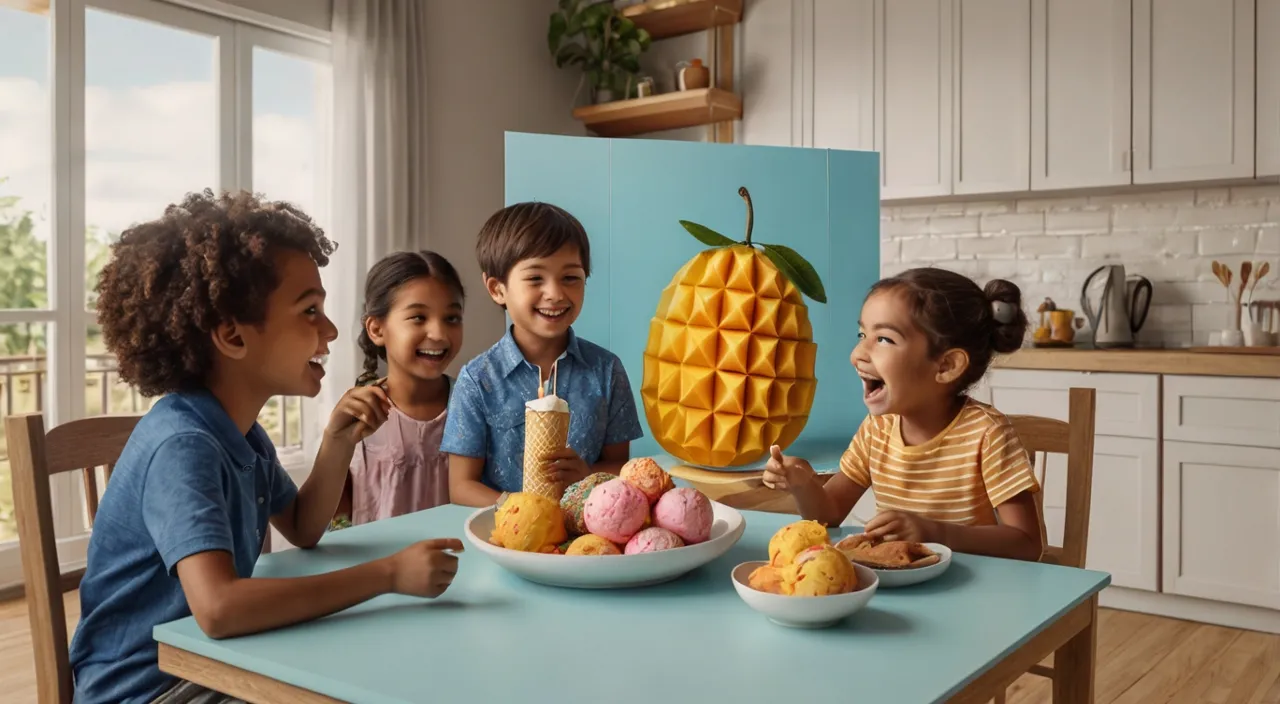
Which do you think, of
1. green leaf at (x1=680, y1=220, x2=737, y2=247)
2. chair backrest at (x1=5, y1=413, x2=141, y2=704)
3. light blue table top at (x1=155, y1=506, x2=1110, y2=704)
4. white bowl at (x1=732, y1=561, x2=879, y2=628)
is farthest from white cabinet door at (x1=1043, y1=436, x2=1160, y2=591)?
chair backrest at (x1=5, y1=413, x2=141, y2=704)

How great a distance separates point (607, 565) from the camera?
107 centimetres

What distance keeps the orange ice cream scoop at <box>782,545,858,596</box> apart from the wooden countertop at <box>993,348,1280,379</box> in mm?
2542

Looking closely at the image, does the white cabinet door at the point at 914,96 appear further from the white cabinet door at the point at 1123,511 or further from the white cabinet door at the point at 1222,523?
the white cabinet door at the point at 1222,523

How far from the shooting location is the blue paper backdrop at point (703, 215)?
197cm

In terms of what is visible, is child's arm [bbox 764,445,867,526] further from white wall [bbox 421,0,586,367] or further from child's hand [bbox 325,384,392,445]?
white wall [bbox 421,0,586,367]

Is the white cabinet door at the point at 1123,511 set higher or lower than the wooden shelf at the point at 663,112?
lower

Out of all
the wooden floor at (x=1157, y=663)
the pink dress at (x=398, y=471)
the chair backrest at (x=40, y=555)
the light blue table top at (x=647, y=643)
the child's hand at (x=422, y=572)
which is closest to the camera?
the light blue table top at (x=647, y=643)

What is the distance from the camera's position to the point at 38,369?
348 centimetres

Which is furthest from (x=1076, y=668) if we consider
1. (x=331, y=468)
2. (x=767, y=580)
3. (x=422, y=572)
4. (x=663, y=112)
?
(x=663, y=112)

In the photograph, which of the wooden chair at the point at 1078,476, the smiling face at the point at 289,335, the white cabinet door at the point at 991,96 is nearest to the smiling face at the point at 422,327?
the smiling face at the point at 289,335

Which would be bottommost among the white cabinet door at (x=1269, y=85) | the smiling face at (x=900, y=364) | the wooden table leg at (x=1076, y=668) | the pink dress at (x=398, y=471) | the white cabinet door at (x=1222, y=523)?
the white cabinet door at (x=1222, y=523)

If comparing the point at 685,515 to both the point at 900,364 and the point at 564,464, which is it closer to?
the point at 564,464

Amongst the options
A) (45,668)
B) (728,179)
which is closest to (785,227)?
(728,179)

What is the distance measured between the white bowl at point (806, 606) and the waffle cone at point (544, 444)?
460mm
